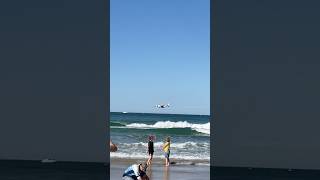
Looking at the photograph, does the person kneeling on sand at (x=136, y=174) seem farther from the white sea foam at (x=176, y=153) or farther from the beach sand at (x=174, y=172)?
the white sea foam at (x=176, y=153)

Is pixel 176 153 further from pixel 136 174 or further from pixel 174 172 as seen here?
pixel 136 174

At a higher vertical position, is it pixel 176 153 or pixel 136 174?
pixel 136 174

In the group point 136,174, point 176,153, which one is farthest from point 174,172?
point 176,153

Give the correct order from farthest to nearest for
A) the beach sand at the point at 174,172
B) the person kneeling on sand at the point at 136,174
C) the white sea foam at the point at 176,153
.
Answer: the white sea foam at the point at 176,153, the beach sand at the point at 174,172, the person kneeling on sand at the point at 136,174

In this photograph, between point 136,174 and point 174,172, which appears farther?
point 174,172

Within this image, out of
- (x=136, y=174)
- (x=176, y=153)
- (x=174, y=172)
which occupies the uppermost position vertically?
(x=136, y=174)

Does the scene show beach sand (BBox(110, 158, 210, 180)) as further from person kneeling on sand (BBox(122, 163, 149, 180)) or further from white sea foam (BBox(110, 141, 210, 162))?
person kneeling on sand (BBox(122, 163, 149, 180))

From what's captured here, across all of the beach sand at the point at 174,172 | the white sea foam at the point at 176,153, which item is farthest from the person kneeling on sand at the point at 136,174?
the white sea foam at the point at 176,153

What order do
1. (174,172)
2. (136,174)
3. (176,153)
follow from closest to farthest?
1. (136,174)
2. (174,172)
3. (176,153)
